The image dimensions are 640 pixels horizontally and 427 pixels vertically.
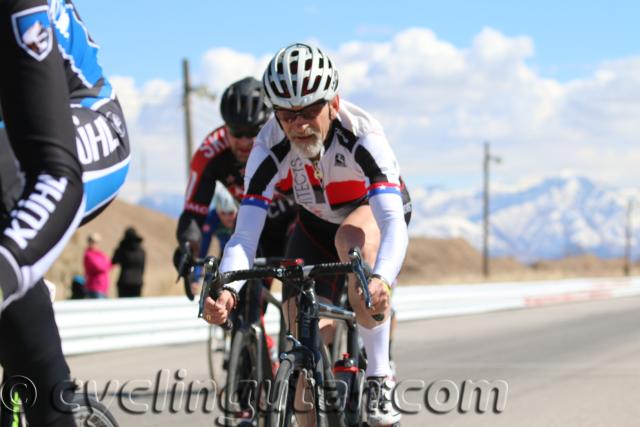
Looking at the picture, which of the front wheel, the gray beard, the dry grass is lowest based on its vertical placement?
the dry grass

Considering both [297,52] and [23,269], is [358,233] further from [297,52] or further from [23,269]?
[23,269]

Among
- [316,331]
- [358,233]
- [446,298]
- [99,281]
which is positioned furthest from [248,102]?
[446,298]

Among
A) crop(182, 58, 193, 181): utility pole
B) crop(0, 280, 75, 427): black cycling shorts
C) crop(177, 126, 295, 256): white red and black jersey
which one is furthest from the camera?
crop(182, 58, 193, 181): utility pole

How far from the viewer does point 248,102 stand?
6.57 metres

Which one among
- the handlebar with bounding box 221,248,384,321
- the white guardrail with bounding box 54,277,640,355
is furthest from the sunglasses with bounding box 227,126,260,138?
the white guardrail with bounding box 54,277,640,355

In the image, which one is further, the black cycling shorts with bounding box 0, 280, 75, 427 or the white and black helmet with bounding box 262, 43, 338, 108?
the white and black helmet with bounding box 262, 43, 338, 108

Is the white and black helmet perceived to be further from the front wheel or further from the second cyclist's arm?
the front wheel

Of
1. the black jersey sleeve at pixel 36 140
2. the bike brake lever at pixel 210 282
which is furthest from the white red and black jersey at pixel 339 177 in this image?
the black jersey sleeve at pixel 36 140

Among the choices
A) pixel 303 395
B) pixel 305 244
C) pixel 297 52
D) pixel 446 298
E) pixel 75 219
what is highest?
pixel 297 52

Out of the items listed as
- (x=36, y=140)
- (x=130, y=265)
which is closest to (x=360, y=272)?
(x=36, y=140)

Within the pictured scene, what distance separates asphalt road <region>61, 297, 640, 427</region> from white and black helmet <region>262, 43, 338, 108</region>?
3080 millimetres

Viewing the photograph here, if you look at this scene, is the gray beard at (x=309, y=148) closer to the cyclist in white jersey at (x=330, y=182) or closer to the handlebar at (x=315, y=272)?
the cyclist in white jersey at (x=330, y=182)

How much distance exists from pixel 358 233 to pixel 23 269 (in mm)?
3094

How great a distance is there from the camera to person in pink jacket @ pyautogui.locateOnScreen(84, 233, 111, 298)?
14.9m
